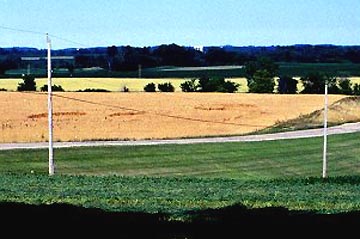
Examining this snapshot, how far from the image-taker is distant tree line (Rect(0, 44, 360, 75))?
8531 centimetres

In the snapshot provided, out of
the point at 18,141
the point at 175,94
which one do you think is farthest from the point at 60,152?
the point at 175,94

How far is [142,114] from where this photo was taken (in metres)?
52.4

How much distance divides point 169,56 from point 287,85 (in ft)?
97.7

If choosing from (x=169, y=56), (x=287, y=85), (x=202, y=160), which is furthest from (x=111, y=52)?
(x=202, y=160)

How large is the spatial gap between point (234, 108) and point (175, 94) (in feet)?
24.5

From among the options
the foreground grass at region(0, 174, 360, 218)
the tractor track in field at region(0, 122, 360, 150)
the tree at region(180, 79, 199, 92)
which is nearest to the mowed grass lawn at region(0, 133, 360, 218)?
the foreground grass at region(0, 174, 360, 218)

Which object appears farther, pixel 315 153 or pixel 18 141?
pixel 18 141

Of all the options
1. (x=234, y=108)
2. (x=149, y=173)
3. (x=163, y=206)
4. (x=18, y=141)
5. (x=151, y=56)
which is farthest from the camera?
(x=151, y=56)

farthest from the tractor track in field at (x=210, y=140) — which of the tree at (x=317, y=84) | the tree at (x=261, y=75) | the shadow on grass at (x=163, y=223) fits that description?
the shadow on grass at (x=163, y=223)

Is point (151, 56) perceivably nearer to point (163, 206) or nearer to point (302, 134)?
point (302, 134)

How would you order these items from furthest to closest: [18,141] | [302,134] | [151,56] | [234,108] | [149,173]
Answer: [151,56] < [234,108] < [302,134] < [18,141] < [149,173]

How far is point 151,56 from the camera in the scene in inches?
3893

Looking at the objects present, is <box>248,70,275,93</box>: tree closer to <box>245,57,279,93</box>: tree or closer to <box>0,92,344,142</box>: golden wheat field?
<box>245,57,279,93</box>: tree

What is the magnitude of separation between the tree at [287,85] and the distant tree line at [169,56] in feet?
50.6
